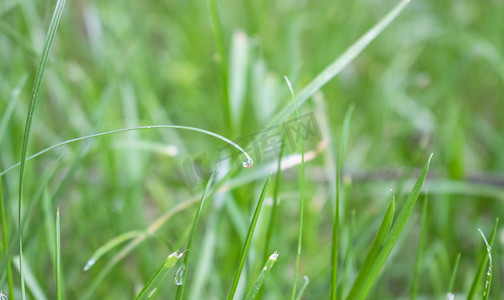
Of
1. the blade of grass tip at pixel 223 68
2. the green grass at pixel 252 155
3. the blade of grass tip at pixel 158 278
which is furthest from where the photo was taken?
the blade of grass tip at pixel 223 68

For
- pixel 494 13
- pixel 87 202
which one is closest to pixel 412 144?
pixel 494 13

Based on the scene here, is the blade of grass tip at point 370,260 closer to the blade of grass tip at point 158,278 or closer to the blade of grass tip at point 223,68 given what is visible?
the blade of grass tip at point 158,278

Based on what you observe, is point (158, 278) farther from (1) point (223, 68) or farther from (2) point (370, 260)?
(1) point (223, 68)

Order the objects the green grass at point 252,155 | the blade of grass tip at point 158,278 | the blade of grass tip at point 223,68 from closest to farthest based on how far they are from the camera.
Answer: the blade of grass tip at point 158,278, the green grass at point 252,155, the blade of grass tip at point 223,68

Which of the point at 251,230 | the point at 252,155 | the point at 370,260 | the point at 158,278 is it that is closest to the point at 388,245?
the point at 370,260

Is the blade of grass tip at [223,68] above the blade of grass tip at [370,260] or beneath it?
above

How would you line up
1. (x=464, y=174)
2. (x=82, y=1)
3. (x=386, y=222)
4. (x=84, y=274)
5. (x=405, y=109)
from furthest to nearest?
(x=82, y=1), (x=405, y=109), (x=464, y=174), (x=84, y=274), (x=386, y=222)

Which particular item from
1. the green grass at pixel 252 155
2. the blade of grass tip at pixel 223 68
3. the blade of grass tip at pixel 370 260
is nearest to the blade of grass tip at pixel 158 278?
the green grass at pixel 252 155

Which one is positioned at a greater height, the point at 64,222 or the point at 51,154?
the point at 51,154

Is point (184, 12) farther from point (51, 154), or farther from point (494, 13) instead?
point (494, 13)
